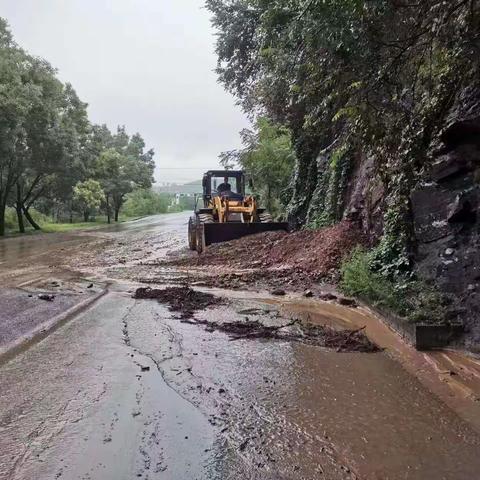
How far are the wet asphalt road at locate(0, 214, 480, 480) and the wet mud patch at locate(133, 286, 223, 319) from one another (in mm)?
1523

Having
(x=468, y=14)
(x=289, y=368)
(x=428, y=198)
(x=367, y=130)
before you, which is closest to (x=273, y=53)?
(x=428, y=198)

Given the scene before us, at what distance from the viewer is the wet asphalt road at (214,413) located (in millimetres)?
3795

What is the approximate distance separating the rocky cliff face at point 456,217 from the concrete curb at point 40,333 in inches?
220

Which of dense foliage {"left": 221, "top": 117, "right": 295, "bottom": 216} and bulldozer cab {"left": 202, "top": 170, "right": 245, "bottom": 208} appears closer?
bulldozer cab {"left": 202, "top": 170, "right": 245, "bottom": 208}

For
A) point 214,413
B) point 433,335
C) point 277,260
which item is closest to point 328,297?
point 433,335

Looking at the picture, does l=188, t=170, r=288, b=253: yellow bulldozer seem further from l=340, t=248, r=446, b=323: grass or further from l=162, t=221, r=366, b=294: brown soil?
l=340, t=248, r=446, b=323: grass

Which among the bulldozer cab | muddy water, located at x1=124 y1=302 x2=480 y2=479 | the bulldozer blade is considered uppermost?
the bulldozer cab

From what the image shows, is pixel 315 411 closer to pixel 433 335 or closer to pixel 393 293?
pixel 433 335

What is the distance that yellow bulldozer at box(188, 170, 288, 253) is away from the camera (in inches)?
682

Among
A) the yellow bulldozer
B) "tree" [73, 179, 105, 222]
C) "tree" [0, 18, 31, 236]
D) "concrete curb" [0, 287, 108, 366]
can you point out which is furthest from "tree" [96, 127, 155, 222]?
"concrete curb" [0, 287, 108, 366]

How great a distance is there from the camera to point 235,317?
860 centimetres

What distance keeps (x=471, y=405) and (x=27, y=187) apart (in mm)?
38488

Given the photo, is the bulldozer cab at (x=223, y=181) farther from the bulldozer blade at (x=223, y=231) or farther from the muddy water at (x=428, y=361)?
the muddy water at (x=428, y=361)

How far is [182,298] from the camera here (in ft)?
32.3
